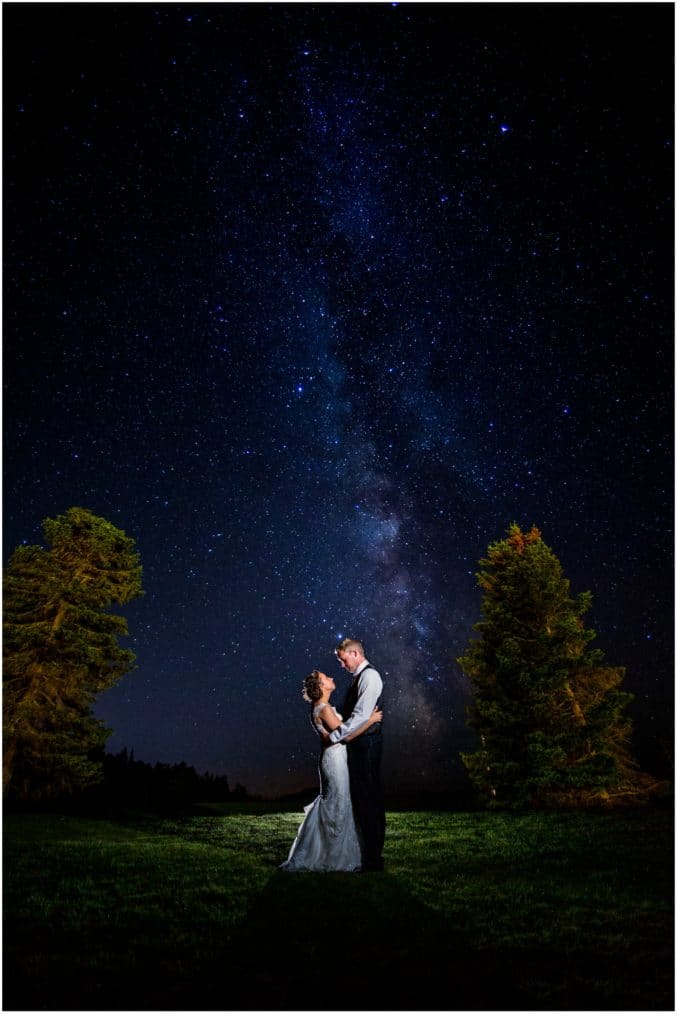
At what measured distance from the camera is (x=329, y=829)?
25.2ft

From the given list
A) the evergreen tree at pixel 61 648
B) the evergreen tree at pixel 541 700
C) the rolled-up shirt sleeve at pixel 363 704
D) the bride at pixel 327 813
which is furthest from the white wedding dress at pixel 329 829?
the evergreen tree at pixel 61 648

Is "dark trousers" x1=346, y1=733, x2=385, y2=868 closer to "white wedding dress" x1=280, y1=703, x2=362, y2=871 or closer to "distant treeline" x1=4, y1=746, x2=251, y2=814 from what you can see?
"white wedding dress" x1=280, y1=703, x2=362, y2=871

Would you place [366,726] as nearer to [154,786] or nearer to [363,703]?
[363,703]

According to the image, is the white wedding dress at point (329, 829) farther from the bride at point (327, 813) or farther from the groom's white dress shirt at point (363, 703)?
the groom's white dress shirt at point (363, 703)

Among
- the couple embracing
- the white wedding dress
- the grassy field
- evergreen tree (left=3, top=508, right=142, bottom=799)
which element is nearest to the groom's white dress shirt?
the couple embracing

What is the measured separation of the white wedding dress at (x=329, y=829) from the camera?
297 inches

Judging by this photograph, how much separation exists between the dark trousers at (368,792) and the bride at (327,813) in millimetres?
162

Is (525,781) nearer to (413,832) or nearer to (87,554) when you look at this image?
(413,832)

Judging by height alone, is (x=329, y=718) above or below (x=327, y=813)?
above

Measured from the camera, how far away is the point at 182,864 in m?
8.41

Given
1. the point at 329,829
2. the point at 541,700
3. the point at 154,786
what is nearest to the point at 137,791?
the point at 154,786

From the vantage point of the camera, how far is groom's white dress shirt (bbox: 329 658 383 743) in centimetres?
750

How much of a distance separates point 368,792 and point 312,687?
1491 mm

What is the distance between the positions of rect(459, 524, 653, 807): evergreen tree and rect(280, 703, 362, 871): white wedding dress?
10.4m
